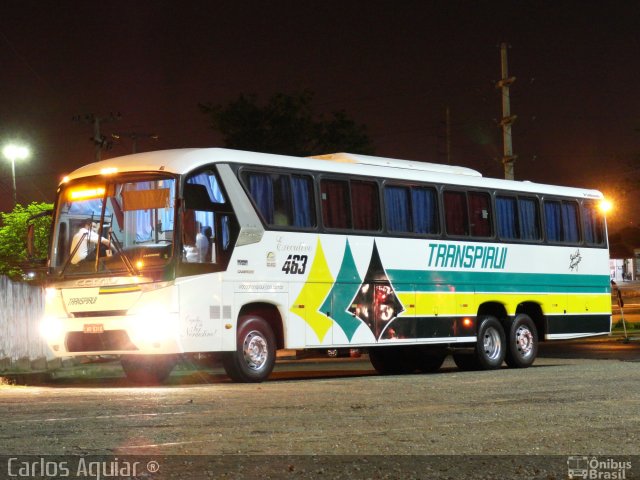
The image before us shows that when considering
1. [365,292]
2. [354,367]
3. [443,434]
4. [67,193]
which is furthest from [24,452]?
[354,367]

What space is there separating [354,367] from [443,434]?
16296 mm

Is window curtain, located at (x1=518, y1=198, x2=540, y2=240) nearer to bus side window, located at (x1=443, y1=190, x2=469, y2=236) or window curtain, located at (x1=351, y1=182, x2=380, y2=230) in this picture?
bus side window, located at (x1=443, y1=190, x2=469, y2=236)

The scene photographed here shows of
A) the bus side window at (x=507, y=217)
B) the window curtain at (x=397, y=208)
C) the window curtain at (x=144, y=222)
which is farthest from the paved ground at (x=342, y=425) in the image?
the bus side window at (x=507, y=217)

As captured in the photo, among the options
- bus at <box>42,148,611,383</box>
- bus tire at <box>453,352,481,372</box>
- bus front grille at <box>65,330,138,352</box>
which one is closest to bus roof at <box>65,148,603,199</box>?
bus at <box>42,148,611,383</box>

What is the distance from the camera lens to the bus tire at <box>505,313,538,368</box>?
80.7 ft

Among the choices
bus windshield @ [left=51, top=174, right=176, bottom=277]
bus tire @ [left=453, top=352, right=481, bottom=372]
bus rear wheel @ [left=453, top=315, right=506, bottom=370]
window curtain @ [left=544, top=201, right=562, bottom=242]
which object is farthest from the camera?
window curtain @ [left=544, top=201, right=562, bottom=242]

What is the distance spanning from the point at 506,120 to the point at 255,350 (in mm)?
30626

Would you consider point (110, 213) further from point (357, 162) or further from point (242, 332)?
point (357, 162)

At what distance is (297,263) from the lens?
20.1 metres

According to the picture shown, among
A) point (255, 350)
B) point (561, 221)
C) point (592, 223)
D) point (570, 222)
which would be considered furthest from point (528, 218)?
point (255, 350)

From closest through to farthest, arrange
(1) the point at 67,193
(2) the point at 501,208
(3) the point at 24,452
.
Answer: (3) the point at 24,452 < (1) the point at 67,193 < (2) the point at 501,208

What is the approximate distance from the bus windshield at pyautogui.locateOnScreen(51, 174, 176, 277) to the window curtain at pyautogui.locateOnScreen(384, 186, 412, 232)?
5.02 m

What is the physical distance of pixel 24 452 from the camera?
388 inches

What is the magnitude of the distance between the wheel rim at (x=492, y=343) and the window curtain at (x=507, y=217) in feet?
6.24
